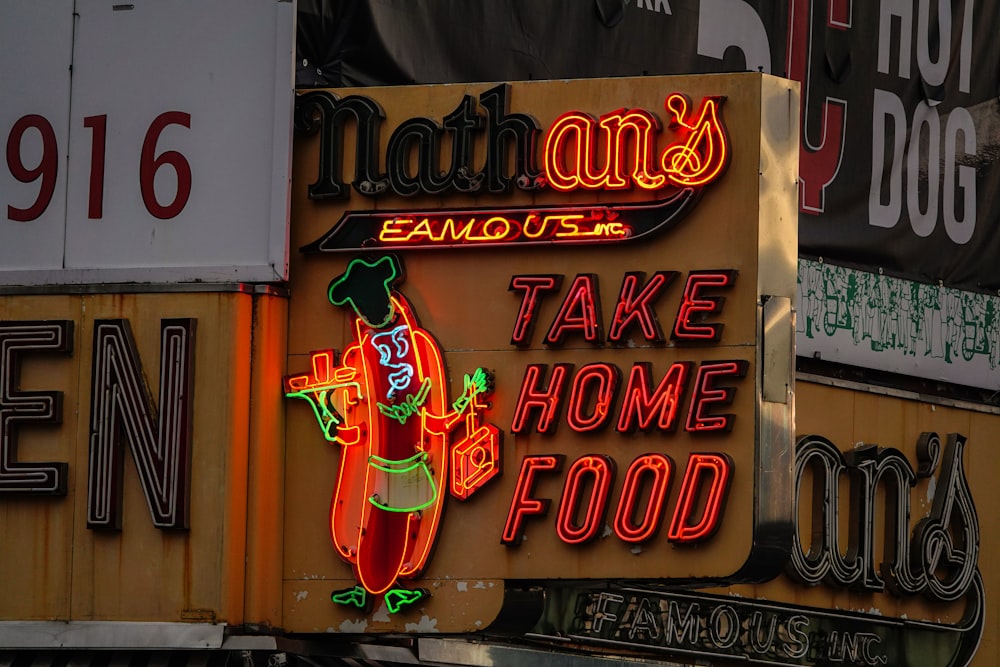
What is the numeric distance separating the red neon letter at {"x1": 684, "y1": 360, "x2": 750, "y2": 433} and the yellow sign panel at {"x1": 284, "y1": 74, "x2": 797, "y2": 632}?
0.02 m

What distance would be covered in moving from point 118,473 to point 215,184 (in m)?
2.59

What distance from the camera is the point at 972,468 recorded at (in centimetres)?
2738

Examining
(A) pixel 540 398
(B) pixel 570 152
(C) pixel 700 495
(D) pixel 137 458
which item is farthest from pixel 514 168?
(D) pixel 137 458

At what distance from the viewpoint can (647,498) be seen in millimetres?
18688

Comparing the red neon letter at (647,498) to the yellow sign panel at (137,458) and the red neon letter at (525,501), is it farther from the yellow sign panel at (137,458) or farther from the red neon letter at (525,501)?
the yellow sign panel at (137,458)

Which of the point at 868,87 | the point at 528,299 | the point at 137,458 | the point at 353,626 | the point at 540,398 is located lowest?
the point at 353,626

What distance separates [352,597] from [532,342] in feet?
8.40

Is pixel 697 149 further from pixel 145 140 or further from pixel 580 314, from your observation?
pixel 145 140

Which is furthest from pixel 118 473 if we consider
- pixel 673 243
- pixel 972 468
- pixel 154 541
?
pixel 972 468

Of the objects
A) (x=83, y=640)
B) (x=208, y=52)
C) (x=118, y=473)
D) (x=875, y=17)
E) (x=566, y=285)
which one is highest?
(x=875, y=17)

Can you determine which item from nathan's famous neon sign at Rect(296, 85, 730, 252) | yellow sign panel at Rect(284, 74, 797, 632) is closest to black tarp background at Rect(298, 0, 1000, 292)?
nathan's famous neon sign at Rect(296, 85, 730, 252)

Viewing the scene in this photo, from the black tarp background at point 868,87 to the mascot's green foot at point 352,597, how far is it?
645cm

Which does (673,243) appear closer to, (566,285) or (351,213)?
(566,285)

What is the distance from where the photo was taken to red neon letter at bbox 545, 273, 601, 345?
1897 centimetres
